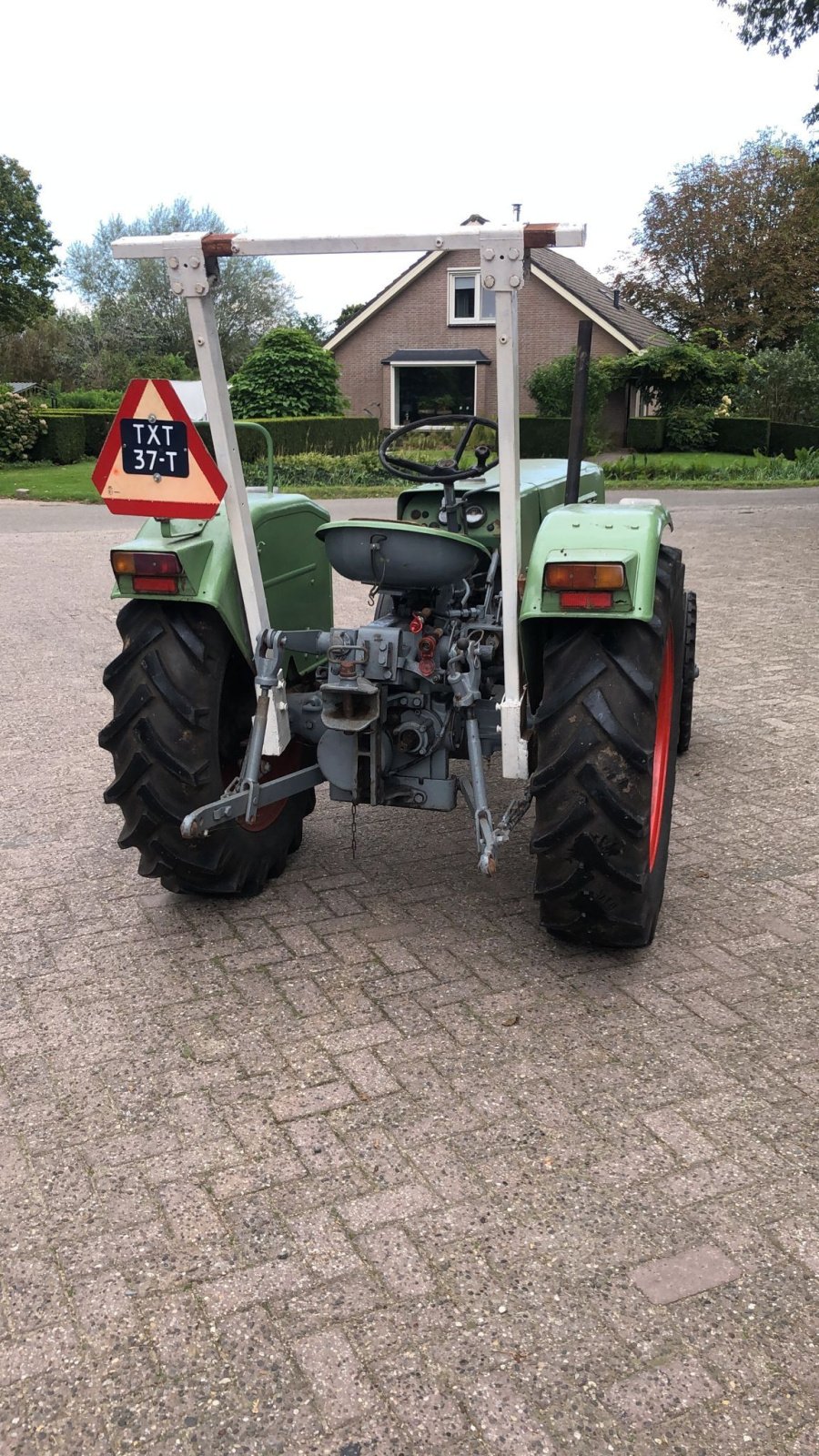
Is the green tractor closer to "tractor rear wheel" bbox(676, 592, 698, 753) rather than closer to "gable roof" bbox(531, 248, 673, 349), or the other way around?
"tractor rear wheel" bbox(676, 592, 698, 753)

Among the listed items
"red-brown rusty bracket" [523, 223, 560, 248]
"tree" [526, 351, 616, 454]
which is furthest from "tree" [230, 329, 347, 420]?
"red-brown rusty bracket" [523, 223, 560, 248]

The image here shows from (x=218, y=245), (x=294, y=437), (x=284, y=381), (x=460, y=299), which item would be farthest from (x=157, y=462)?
(x=460, y=299)

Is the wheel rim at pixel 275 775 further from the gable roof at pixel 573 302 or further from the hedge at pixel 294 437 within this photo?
the gable roof at pixel 573 302

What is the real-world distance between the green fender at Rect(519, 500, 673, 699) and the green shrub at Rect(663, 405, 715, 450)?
89.8ft

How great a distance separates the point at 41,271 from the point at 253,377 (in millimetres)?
21453

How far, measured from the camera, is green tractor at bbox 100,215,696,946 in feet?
10.5

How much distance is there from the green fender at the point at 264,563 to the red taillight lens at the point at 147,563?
0.02 meters

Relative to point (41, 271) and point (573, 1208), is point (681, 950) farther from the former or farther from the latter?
point (41, 271)

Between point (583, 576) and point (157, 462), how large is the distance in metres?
1.21

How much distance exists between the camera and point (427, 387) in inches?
1276

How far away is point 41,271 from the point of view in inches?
1651

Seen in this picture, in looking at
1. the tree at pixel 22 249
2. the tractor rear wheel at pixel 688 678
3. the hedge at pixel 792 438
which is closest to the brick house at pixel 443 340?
the hedge at pixel 792 438

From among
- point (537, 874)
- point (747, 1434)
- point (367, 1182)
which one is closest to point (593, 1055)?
point (537, 874)

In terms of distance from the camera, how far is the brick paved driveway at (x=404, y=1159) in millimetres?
2080
